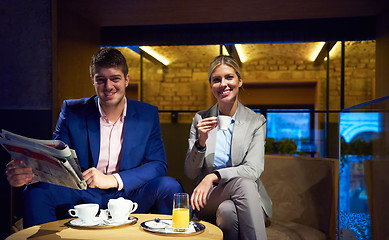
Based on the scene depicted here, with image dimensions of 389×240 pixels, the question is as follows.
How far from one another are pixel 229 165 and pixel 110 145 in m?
0.65

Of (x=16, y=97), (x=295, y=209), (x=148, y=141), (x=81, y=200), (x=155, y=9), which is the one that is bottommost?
(x=295, y=209)

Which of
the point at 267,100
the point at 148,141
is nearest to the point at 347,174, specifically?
the point at 148,141

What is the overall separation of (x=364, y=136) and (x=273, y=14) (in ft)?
6.00

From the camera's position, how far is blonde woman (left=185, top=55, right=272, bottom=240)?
1.66 meters

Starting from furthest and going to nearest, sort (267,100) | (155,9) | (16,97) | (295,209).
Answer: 1. (267,100)
2. (155,9)
3. (16,97)
4. (295,209)

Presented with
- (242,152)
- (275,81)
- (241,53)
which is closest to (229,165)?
(242,152)

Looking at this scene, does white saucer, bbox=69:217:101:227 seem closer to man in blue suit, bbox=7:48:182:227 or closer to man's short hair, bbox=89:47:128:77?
man in blue suit, bbox=7:48:182:227

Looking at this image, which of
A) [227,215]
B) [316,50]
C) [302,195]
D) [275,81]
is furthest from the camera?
[275,81]

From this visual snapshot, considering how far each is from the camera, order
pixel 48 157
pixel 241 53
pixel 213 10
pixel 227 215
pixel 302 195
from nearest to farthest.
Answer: pixel 48 157 < pixel 227 215 < pixel 302 195 < pixel 213 10 < pixel 241 53

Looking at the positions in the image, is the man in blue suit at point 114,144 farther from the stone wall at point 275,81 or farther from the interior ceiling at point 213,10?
the stone wall at point 275,81

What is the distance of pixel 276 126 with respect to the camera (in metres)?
7.98

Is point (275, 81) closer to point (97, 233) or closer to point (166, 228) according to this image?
point (166, 228)

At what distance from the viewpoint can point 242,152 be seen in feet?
6.63

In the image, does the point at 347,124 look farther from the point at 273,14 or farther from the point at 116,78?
the point at 273,14
